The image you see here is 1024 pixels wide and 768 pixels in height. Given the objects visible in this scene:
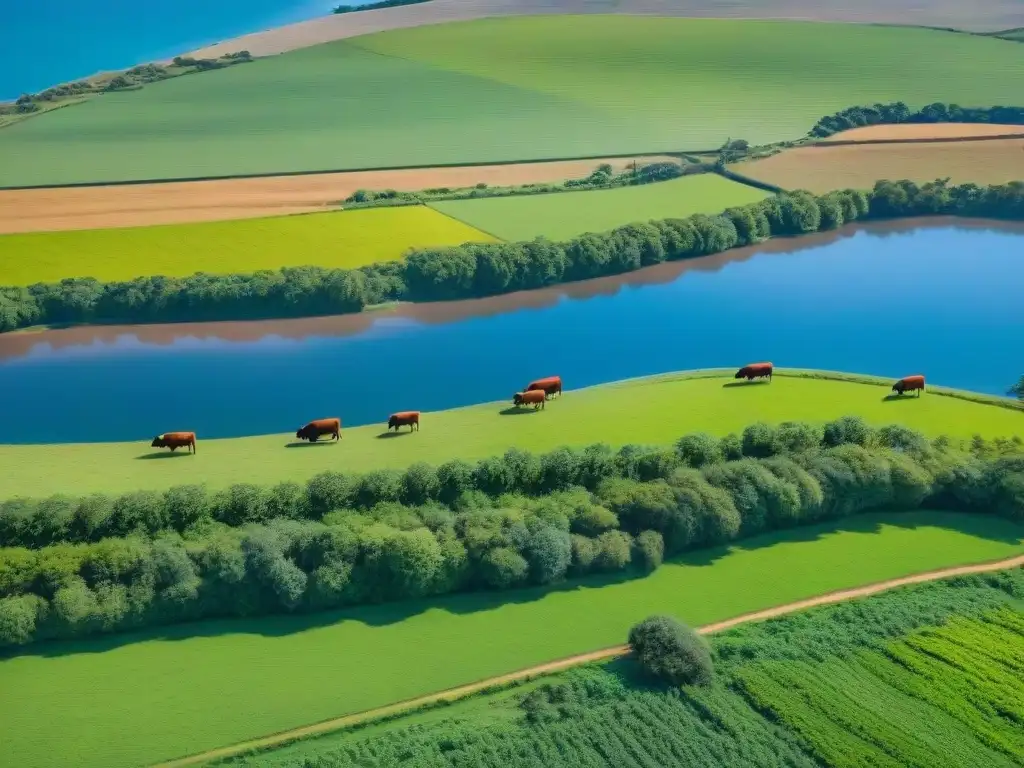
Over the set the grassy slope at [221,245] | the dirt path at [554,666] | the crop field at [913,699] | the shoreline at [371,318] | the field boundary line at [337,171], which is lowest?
the crop field at [913,699]

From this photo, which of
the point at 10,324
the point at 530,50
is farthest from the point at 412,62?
the point at 10,324

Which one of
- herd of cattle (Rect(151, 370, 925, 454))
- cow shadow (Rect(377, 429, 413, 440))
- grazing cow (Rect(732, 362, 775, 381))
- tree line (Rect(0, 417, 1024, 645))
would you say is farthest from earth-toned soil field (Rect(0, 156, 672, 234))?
tree line (Rect(0, 417, 1024, 645))

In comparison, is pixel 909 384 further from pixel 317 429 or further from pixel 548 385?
pixel 317 429

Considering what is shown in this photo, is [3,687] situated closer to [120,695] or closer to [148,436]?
[120,695]

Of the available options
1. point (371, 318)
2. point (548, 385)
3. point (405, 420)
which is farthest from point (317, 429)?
point (371, 318)

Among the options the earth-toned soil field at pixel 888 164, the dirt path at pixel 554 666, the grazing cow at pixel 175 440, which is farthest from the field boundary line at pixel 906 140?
the grazing cow at pixel 175 440

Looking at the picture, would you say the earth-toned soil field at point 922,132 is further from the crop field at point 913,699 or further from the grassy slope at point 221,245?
the crop field at point 913,699
